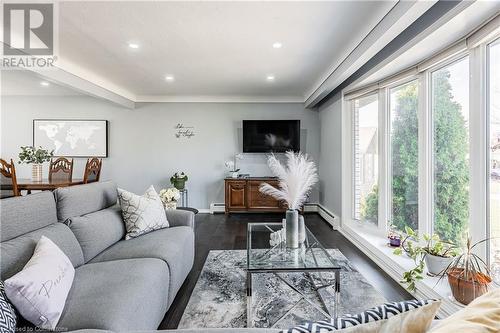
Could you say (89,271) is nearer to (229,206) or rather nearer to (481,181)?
(481,181)

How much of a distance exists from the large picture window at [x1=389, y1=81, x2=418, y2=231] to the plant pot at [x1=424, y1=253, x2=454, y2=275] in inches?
24.8

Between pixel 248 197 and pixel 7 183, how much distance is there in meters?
3.84

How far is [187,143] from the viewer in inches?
220

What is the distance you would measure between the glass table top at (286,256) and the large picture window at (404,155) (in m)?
1.36

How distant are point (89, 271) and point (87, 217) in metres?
0.56

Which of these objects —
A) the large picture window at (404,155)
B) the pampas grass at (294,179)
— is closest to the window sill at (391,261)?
the large picture window at (404,155)

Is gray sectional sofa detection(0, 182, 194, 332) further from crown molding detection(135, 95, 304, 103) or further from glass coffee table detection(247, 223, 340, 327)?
crown molding detection(135, 95, 304, 103)

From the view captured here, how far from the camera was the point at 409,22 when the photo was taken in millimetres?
1939

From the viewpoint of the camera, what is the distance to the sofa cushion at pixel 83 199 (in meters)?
1.91

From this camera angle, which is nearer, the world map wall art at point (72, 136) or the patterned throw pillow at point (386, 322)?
the patterned throw pillow at point (386, 322)

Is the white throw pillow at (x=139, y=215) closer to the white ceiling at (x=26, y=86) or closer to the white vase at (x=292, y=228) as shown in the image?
the white vase at (x=292, y=228)

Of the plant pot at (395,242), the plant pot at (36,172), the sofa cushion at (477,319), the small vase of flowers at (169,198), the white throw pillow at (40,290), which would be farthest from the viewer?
the plant pot at (36,172)

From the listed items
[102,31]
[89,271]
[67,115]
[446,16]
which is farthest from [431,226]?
[67,115]

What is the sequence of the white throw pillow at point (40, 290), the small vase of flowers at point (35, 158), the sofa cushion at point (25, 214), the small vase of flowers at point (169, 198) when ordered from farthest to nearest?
the small vase of flowers at point (35, 158), the small vase of flowers at point (169, 198), the sofa cushion at point (25, 214), the white throw pillow at point (40, 290)
